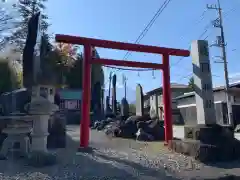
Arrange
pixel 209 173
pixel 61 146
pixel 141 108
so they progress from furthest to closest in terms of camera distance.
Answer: pixel 141 108 < pixel 61 146 < pixel 209 173

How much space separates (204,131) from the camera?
8.16m

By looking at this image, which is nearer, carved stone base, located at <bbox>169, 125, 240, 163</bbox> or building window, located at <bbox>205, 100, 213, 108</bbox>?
carved stone base, located at <bbox>169, 125, 240, 163</bbox>

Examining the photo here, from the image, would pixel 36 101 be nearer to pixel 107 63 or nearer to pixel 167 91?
pixel 107 63

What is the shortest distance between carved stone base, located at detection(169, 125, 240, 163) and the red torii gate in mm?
1950

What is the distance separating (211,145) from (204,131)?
0.64m

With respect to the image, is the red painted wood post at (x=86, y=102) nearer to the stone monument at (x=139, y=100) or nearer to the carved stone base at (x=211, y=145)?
the carved stone base at (x=211, y=145)

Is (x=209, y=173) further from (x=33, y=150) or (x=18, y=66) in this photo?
(x=18, y=66)

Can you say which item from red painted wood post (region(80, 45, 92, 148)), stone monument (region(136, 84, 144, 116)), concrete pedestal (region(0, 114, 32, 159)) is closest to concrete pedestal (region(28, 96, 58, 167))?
concrete pedestal (region(0, 114, 32, 159))

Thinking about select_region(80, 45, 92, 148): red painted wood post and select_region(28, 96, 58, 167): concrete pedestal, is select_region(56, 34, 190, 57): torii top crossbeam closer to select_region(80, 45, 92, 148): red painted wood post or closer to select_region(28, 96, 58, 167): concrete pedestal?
select_region(80, 45, 92, 148): red painted wood post

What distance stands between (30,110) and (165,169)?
371 centimetres

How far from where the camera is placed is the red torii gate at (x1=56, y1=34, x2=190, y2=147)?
358 inches

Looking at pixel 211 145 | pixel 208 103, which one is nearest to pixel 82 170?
pixel 211 145

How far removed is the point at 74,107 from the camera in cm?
3175

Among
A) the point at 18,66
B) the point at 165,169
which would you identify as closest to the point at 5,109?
the point at 165,169
